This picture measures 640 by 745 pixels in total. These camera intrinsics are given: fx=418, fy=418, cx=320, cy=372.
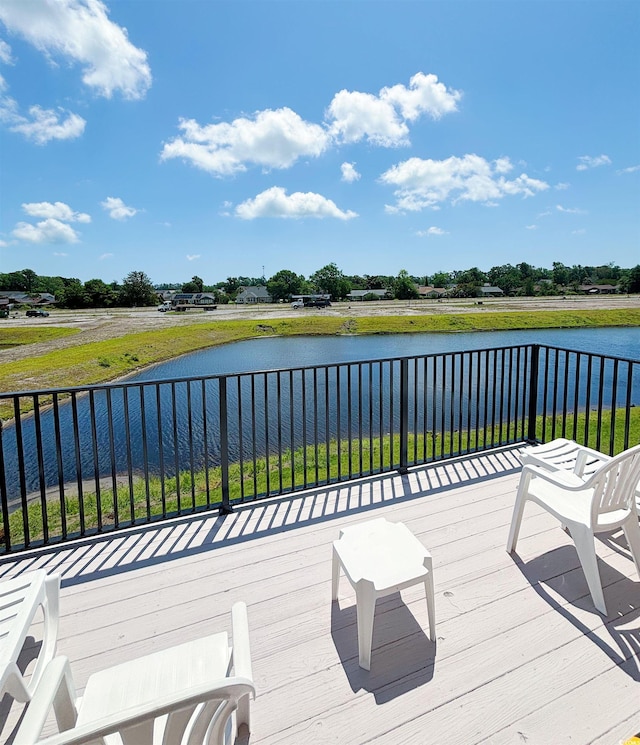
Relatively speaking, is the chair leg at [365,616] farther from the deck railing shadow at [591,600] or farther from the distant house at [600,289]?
the distant house at [600,289]

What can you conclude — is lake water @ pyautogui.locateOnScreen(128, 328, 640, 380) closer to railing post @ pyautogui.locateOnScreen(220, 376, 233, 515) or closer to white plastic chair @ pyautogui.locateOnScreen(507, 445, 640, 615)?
railing post @ pyautogui.locateOnScreen(220, 376, 233, 515)

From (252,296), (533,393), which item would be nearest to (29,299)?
(252,296)

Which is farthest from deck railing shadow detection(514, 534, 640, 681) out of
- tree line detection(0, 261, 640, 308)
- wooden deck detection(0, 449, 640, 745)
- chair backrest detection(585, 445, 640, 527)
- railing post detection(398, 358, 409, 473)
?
tree line detection(0, 261, 640, 308)

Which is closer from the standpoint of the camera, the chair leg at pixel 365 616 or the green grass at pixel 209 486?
the chair leg at pixel 365 616

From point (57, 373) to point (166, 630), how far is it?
51.5ft

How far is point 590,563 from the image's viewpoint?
6.11 feet

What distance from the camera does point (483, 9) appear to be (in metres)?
6.77

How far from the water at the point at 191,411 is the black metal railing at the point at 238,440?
0.16 ft

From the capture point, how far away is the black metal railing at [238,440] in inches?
106

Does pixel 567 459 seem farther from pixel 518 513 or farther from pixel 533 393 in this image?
pixel 533 393

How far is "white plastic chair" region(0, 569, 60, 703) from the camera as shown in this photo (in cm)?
122

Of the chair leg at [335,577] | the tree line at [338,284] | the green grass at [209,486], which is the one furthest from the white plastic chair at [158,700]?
the tree line at [338,284]

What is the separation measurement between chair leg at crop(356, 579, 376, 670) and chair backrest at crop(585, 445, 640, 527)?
1089 mm

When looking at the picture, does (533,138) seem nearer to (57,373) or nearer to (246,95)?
(246,95)
